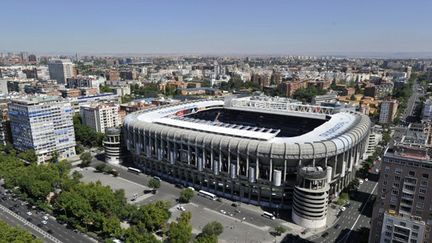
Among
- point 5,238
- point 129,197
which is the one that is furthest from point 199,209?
point 5,238

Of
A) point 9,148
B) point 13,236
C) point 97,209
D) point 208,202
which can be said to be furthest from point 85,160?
point 13,236

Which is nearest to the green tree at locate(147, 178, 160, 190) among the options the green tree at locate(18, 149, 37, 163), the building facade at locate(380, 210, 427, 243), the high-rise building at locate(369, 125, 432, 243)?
the green tree at locate(18, 149, 37, 163)

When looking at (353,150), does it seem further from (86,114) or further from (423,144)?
(86,114)

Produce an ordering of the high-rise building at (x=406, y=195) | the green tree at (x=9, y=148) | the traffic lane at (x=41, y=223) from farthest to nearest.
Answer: the green tree at (x=9, y=148) → the traffic lane at (x=41, y=223) → the high-rise building at (x=406, y=195)

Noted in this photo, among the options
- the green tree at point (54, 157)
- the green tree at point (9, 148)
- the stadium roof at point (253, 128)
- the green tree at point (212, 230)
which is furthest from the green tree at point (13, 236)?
the green tree at point (9, 148)

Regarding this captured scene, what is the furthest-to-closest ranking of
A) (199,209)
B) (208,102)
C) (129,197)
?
(208,102)
(129,197)
(199,209)

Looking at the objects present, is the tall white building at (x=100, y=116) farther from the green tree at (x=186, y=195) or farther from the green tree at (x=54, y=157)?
the green tree at (x=186, y=195)

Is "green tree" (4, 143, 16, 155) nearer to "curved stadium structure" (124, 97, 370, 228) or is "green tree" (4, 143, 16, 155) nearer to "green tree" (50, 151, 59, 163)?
"green tree" (50, 151, 59, 163)
